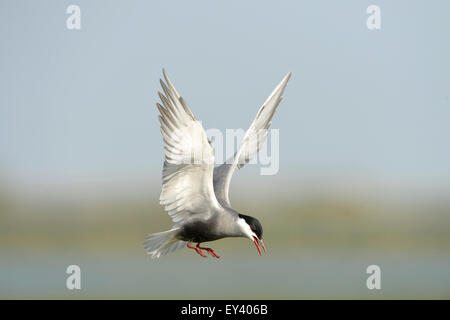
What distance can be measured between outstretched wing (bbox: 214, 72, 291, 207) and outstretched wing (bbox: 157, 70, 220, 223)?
49 centimetres

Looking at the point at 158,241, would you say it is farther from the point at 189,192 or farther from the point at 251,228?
the point at 251,228

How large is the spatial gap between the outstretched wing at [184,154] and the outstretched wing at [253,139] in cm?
49

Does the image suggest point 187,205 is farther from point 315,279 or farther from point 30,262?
point 30,262

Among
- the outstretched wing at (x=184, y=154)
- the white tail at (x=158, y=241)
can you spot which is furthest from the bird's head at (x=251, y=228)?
the white tail at (x=158, y=241)

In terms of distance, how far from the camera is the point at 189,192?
5.92 meters

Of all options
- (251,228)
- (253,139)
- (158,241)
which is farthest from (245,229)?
(253,139)

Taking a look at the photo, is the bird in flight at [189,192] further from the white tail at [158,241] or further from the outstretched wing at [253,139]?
the outstretched wing at [253,139]

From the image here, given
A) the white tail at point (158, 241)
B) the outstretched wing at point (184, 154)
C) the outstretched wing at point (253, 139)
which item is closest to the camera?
the outstretched wing at point (184, 154)

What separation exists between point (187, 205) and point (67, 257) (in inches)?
347

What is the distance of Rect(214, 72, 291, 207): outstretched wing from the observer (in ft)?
21.1

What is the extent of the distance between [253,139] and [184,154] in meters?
1.07

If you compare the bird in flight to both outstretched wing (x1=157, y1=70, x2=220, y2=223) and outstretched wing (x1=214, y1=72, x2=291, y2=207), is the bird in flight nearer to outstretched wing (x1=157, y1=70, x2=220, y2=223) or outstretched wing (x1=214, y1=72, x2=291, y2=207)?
outstretched wing (x1=157, y1=70, x2=220, y2=223)

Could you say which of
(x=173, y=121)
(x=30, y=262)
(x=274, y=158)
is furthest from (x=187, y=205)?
(x=30, y=262)

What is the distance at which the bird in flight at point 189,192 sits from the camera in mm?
5719
